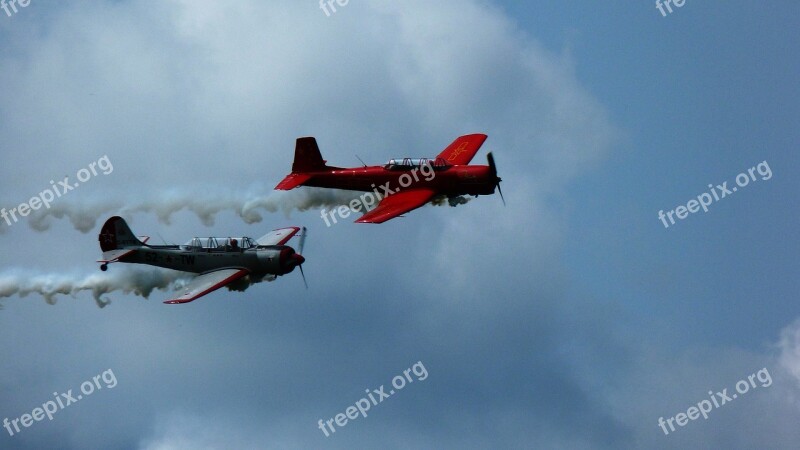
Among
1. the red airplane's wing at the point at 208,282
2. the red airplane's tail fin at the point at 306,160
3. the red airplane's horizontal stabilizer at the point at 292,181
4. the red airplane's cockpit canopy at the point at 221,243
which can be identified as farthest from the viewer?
the red airplane's tail fin at the point at 306,160

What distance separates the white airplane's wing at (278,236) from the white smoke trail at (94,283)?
3937 mm

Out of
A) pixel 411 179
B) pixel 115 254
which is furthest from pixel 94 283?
pixel 411 179

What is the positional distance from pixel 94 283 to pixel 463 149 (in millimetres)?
20529

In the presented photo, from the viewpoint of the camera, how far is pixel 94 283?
5606cm

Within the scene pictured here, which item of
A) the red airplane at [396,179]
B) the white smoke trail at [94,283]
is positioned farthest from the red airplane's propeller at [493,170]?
the white smoke trail at [94,283]

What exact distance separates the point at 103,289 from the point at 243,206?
7.88 m

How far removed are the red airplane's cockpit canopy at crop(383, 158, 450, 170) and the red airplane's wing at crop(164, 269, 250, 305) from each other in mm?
11042

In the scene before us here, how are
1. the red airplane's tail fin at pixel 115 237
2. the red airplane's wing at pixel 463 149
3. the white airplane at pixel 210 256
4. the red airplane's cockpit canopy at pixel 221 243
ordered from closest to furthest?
the white airplane at pixel 210 256 → the red airplane's cockpit canopy at pixel 221 243 → the red airplane's tail fin at pixel 115 237 → the red airplane's wing at pixel 463 149

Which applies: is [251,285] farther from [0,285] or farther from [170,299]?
[0,285]

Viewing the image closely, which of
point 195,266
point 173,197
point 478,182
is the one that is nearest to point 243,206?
point 173,197

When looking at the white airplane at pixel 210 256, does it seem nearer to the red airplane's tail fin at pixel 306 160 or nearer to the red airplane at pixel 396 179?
the red airplane at pixel 396 179

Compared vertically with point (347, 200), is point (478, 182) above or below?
below

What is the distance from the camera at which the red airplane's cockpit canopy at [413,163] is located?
2293 inches

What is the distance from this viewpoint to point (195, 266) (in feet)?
172
